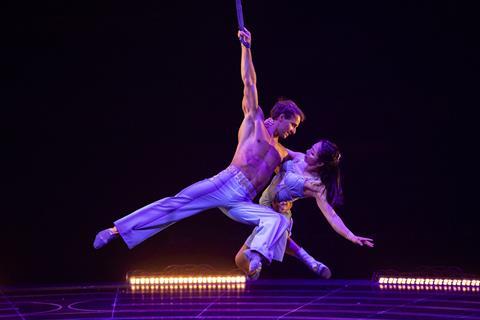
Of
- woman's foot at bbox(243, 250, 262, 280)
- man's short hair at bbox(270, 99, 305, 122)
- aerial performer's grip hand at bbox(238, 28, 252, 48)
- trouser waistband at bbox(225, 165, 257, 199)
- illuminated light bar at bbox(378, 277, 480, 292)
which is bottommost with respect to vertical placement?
illuminated light bar at bbox(378, 277, 480, 292)

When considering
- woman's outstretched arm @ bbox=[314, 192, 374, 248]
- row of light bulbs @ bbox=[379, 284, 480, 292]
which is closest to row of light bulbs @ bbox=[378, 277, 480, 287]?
row of light bulbs @ bbox=[379, 284, 480, 292]

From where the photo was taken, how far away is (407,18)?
1052 centimetres

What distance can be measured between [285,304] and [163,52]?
446cm

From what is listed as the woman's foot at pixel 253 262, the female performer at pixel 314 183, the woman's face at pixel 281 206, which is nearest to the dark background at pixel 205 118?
the woman's face at pixel 281 206

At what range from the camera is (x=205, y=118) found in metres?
10.9

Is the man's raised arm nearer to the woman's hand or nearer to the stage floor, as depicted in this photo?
the woman's hand

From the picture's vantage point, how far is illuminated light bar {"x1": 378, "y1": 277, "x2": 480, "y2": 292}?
9430mm

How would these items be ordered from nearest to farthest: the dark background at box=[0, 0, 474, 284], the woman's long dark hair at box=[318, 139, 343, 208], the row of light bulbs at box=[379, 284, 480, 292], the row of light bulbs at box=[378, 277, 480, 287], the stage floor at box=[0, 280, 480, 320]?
the woman's long dark hair at box=[318, 139, 343, 208]
the stage floor at box=[0, 280, 480, 320]
the row of light bulbs at box=[379, 284, 480, 292]
the row of light bulbs at box=[378, 277, 480, 287]
the dark background at box=[0, 0, 474, 284]

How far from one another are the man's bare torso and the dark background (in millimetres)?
4386

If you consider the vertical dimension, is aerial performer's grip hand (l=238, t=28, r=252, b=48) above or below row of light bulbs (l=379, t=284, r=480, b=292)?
above

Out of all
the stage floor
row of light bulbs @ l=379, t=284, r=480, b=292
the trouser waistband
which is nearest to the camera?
the trouser waistband

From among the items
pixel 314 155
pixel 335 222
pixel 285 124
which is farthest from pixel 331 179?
pixel 285 124

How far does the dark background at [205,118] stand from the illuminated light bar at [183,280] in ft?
1.44

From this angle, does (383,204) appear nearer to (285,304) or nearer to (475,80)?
(475,80)
